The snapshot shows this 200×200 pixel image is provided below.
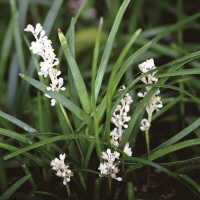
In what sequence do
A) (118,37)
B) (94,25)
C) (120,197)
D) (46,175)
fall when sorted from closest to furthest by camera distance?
(120,197) < (46,175) < (118,37) < (94,25)

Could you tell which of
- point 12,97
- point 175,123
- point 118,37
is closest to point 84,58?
point 118,37

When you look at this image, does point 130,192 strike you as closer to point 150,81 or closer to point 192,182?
point 192,182

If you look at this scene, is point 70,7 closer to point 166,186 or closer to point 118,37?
point 118,37

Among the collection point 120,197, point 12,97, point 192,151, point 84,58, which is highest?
point 84,58

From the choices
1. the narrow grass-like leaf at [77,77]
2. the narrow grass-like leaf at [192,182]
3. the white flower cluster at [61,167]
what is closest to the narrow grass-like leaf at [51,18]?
the narrow grass-like leaf at [77,77]

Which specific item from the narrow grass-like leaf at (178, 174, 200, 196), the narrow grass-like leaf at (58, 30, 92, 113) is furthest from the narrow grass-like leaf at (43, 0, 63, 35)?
the narrow grass-like leaf at (178, 174, 200, 196)

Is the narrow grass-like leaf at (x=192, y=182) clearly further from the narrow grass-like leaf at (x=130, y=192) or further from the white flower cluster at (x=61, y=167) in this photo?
the white flower cluster at (x=61, y=167)

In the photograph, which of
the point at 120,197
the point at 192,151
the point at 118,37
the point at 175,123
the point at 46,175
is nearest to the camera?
the point at 120,197

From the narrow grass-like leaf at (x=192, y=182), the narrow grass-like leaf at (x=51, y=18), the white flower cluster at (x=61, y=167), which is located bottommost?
the narrow grass-like leaf at (x=192, y=182)

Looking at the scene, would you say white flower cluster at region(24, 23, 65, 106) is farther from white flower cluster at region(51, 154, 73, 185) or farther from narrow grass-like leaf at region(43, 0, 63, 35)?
narrow grass-like leaf at region(43, 0, 63, 35)
